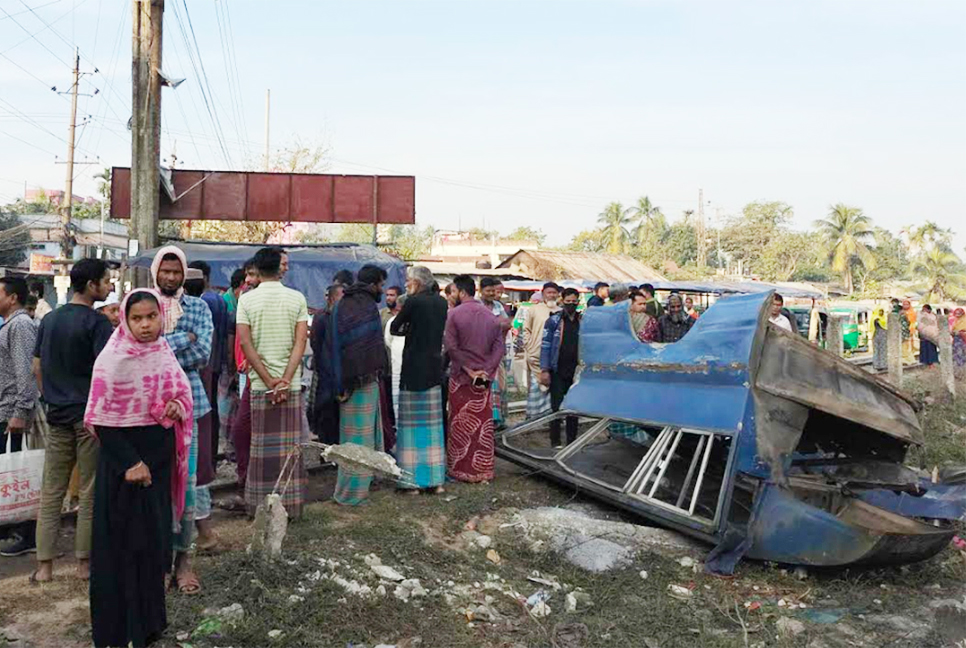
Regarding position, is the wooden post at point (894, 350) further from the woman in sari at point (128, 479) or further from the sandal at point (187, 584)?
the woman in sari at point (128, 479)

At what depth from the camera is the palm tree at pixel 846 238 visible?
5200cm

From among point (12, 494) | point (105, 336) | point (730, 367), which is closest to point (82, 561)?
point (12, 494)

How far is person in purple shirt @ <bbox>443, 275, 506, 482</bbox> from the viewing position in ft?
21.3

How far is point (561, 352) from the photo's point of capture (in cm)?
778

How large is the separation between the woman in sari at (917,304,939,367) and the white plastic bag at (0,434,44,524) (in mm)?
18212

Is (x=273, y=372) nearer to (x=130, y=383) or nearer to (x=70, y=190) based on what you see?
(x=130, y=383)

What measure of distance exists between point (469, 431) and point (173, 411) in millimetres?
3454

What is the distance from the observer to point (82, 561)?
4.20 meters

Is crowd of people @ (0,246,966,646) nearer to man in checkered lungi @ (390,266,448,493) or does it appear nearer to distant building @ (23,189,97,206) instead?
man in checkered lungi @ (390,266,448,493)

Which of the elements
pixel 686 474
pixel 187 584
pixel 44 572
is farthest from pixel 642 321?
pixel 44 572

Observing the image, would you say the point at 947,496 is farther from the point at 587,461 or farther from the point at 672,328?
the point at 672,328

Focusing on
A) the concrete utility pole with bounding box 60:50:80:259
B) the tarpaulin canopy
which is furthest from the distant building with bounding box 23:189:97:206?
the tarpaulin canopy

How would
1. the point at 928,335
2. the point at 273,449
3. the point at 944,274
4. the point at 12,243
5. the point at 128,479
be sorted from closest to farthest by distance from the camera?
the point at 128,479
the point at 273,449
the point at 928,335
the point at 12,243
the point at 944,274

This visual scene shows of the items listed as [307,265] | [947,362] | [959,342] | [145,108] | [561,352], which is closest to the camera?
[561,352]
